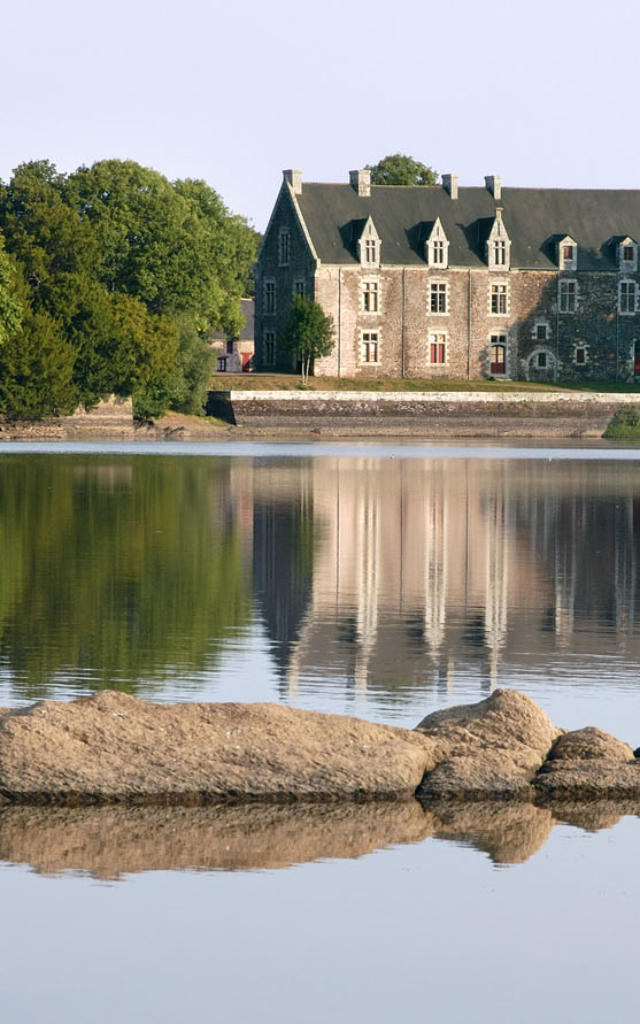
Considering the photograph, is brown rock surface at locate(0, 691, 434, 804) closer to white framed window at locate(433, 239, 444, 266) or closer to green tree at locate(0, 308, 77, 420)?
green tree at locate(0, 308, 77, 420)

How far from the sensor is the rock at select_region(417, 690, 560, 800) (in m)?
13.9

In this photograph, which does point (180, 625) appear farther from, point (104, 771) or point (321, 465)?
point (321, 465)

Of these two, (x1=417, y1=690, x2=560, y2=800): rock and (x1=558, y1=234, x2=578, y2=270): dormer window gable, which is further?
(x1=558, y1=234, x2=578, y2=270): dormer window gable

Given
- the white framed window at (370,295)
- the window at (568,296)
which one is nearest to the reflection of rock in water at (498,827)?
the white framed window at (370,295)

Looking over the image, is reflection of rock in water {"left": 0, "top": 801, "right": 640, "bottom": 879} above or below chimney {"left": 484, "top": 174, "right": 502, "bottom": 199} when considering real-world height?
below

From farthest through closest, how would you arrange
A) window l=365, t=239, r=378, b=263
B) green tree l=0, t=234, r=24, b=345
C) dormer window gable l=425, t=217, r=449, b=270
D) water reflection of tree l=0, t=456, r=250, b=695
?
dormer window gable l=425, t=217, r=449, b=270, window l=365, t=239, r=378, b=263, green tree l=0, t=234, r=24, b=345, water reflection of tree l=0, t=456, r=250, b=695

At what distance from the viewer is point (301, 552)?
33.9 m

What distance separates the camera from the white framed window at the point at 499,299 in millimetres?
126562

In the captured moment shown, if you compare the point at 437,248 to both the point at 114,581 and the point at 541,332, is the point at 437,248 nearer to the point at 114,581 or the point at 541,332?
the point at 541,332

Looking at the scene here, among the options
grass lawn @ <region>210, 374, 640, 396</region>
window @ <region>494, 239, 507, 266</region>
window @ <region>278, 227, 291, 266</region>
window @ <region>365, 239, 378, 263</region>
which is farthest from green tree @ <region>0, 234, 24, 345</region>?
window @ <region>494, 239, 507, 266</region>

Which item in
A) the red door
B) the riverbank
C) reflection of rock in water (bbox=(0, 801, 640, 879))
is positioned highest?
the red door

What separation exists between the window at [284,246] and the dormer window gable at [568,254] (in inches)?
721

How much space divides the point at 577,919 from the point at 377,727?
3.35 meters

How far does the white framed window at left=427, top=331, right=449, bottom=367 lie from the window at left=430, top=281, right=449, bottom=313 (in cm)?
163
